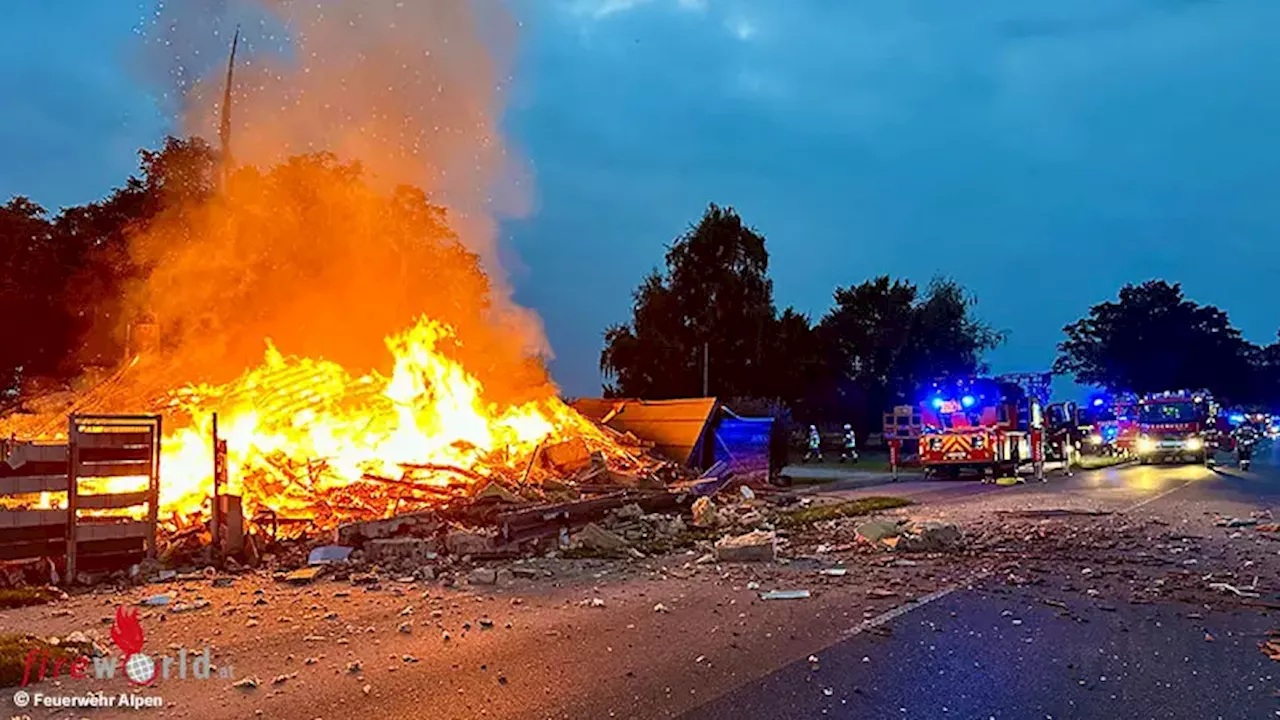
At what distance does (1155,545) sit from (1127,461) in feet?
95.7

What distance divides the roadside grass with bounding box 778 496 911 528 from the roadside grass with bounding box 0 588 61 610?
9.41 metres

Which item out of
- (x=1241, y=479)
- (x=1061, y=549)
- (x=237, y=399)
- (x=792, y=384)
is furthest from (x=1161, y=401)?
(x=237, y=399)

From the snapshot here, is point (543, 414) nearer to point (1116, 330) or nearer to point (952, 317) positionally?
point (952, 317)

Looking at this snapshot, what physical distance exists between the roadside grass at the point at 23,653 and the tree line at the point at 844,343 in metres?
28.7

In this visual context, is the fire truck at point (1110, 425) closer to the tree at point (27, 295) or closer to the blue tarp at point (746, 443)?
the blue tarp at point (746, 443)

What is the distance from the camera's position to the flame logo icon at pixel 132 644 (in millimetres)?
5918

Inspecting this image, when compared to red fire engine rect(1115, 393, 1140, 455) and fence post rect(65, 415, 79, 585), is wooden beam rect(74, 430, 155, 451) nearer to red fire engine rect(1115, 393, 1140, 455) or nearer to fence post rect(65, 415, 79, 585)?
fence post rect(65, 415, 79, 585)

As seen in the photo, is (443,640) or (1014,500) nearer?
(443,640)

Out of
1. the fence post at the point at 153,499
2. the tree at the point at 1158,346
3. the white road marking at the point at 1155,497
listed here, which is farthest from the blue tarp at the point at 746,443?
the tree at the point at 1158,346

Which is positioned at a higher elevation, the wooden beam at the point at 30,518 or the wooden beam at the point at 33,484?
the wooden beam at the point at 33,484

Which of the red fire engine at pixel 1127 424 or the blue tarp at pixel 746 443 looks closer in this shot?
the blue tarp at pixel 746 443

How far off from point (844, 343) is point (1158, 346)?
35.4 meters

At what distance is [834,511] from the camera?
51.0ft

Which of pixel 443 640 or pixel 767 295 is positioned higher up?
pixel 767 295
